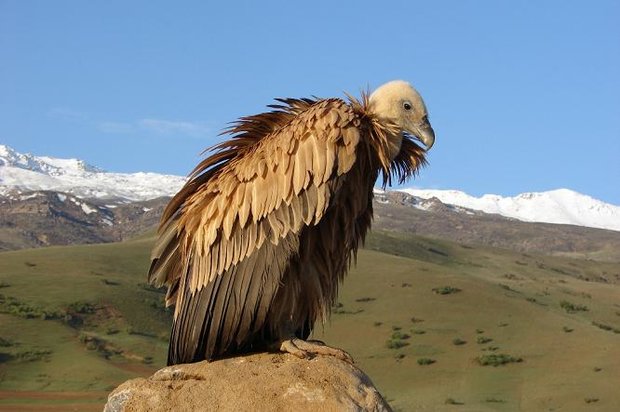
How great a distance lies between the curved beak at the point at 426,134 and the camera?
26.1ft

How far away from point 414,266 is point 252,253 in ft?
189

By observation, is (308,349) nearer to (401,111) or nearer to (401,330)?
(401,111)

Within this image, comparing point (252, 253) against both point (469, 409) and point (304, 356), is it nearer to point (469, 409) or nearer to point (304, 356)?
point (304, 356)

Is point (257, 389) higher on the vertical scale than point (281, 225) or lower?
lower

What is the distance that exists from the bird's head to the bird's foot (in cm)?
163

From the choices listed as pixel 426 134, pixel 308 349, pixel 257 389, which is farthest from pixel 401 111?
pixel 257 389

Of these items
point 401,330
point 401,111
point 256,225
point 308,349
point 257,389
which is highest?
point 401,111

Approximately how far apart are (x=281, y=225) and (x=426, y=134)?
4.87 ft

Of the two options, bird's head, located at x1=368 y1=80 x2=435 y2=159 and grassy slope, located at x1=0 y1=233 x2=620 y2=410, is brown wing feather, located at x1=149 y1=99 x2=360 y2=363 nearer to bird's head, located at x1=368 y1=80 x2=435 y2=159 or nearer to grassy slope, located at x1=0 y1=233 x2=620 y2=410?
bird's head, located at x1=368 y1=80 x2=435 y2=159

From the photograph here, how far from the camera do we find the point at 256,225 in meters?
7.52

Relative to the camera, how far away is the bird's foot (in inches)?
292

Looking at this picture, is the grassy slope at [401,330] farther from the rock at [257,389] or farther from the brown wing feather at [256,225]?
the rock at [257,389]

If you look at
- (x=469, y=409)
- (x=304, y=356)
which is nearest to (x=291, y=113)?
(x=304, y=356)

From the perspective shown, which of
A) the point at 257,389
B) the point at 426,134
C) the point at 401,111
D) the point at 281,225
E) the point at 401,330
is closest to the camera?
the point at 257,389
